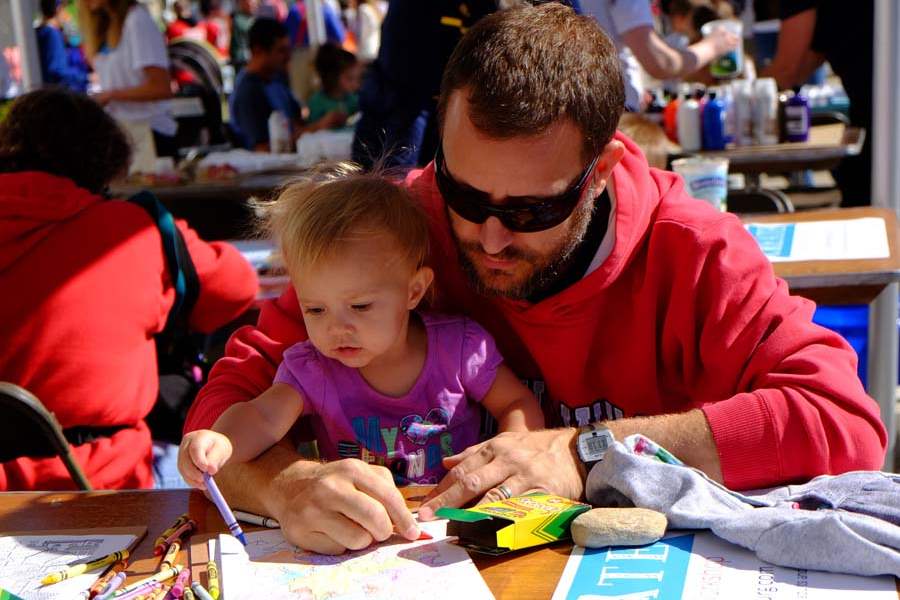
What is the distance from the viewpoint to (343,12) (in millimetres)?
15023

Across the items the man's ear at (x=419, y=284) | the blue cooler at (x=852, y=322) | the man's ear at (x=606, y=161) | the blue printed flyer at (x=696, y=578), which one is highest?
the man's ear at (x=606, y=161)

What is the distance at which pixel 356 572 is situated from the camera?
1.53 meters

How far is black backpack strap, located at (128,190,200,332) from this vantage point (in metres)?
3.13

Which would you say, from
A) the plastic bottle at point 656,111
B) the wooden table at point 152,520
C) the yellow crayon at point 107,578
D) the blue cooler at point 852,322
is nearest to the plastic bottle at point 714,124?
the plastic bottle at point 656,111

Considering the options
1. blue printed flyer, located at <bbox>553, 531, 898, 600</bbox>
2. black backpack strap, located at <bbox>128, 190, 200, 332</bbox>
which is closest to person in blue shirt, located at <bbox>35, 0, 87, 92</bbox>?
black backpack strap, located at <bbox>128, 190, 200, 332</bbox>

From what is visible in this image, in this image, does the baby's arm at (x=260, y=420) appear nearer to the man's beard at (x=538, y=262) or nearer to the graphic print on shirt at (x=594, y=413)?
the man's beard at (x=538, y=262)

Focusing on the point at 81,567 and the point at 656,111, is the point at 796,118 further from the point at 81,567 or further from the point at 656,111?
the point at 81,567

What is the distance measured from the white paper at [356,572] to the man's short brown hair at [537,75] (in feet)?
2.28

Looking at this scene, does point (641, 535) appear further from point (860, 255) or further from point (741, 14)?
point (741, 14)

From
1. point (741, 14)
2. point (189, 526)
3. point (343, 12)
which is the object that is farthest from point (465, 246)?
point (343, 12)

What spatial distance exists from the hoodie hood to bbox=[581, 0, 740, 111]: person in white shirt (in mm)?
2203

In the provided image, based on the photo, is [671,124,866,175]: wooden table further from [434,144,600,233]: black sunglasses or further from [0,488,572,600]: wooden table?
[0,488,572,600]: wooden table

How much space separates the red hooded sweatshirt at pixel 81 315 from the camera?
2.88 m

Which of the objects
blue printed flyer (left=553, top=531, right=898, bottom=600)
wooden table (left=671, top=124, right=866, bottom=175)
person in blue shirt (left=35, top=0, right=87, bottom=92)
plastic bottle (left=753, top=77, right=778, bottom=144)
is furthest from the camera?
person in blue shirt (left=35, top=0, right=87, bottom=92)
